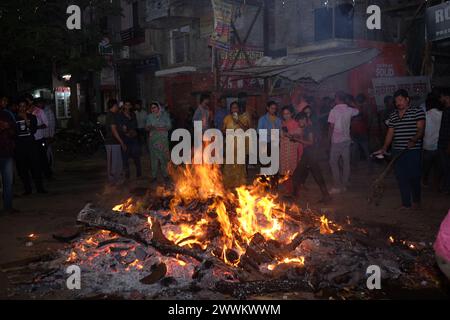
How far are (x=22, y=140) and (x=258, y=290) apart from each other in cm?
679

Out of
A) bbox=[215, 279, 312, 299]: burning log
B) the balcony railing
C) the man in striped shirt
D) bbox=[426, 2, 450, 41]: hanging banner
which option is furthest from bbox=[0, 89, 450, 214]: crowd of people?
the balcony railing

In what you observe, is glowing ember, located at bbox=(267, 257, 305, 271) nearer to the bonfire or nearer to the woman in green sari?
the bonfire

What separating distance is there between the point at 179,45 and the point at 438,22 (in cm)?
1580

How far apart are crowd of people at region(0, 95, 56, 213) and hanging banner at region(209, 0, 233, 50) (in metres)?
5.17

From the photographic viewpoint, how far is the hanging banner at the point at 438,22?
12258 mm

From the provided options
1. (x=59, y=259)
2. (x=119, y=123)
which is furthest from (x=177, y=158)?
(x=59, y=259)

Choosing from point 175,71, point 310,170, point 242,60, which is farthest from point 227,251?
point 175,71

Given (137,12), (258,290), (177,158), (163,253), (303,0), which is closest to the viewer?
(258,290)

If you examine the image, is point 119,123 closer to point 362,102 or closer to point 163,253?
point 163,253

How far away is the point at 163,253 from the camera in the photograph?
520 centimetres

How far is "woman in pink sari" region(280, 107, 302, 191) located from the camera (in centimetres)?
879

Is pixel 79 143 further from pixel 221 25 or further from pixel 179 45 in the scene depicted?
pixel 179 45

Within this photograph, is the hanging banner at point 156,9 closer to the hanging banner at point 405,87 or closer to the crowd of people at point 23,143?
the crowd of people at point 23,143

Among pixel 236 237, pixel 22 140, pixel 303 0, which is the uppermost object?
pixel 303 0
